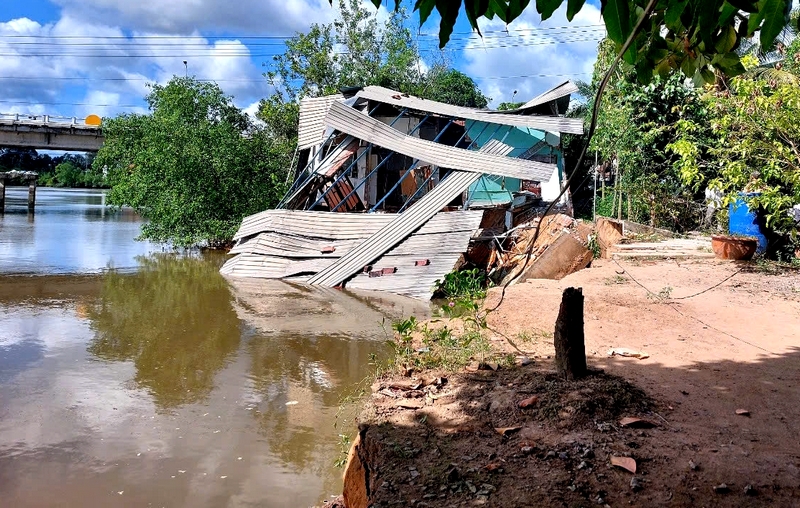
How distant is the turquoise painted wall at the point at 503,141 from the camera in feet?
56.6

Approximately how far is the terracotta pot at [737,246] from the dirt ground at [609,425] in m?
4.32

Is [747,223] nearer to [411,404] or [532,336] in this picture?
[532,336]

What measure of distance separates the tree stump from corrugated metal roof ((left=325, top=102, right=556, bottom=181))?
32.6ft

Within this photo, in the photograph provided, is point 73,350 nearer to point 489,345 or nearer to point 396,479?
point 489,345

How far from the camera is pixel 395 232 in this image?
14.1m

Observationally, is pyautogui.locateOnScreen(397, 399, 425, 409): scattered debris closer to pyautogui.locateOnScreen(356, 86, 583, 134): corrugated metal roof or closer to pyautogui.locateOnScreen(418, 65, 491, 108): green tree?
pyautogui.locateOnScreen(356, 86, 583, 134): corrugated metal roof

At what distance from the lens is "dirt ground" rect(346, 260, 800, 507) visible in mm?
3287

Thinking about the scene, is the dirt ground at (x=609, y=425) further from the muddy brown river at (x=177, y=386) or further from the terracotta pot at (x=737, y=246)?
the terracotta pot at (x=737, y=246)

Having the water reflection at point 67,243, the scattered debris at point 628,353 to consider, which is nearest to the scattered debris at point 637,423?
the scattered debris at point 628,353

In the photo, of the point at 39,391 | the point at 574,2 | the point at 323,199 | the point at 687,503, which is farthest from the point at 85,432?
the point at 323,199

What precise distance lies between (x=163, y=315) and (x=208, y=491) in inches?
279

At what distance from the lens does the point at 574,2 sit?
8.13ft

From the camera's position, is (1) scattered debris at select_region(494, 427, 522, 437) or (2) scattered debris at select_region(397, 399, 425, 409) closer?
(1) scattered debris at select_region(494, 427, 522, 437)

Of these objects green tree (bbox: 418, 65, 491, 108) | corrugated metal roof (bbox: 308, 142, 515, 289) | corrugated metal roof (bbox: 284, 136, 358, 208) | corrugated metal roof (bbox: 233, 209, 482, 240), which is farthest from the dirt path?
green tree (bbox: 418, 65, 491, 108)
